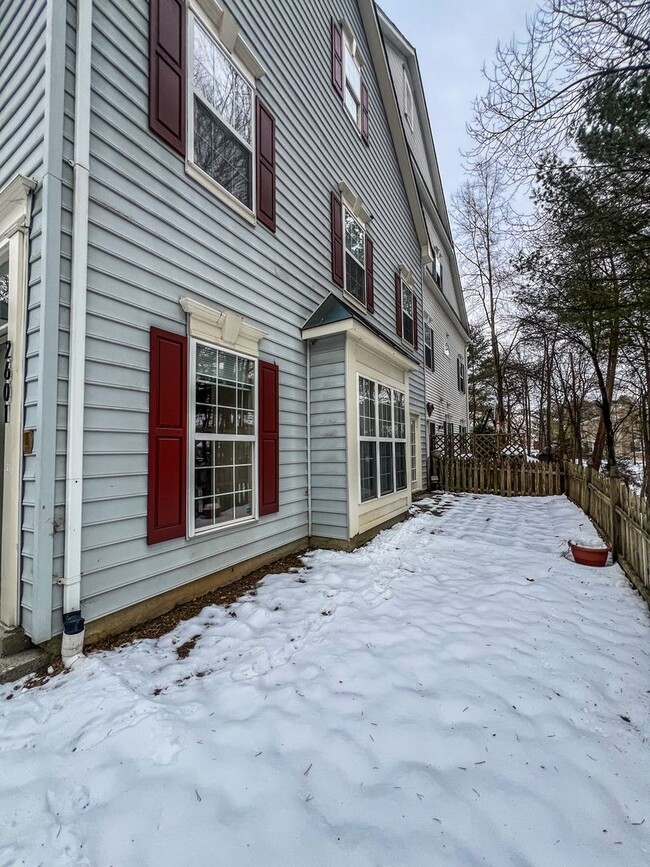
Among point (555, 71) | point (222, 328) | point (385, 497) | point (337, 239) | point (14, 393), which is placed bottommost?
point (385, 497)

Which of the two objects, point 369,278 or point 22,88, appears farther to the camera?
point 369,278

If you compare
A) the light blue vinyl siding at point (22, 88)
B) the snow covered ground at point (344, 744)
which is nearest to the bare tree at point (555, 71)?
the light blue vinyl siding at point (22, 88)

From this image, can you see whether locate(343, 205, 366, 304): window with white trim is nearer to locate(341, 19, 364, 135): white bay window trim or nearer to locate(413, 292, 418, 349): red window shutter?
locate(341, 19, 364, 135): white bay window trim

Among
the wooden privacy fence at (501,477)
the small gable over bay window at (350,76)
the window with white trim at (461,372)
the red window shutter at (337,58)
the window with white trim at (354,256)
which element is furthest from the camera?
the window with white trim at (461,372)

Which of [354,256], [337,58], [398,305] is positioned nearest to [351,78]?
[337,58]

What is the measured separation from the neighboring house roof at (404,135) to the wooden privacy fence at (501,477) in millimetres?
6507

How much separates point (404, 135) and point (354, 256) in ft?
15.5

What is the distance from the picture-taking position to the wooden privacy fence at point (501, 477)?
10211 millimetres

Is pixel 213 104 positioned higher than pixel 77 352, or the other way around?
pixel 213 104

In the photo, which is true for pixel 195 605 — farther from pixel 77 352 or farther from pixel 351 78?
pixel 351 78

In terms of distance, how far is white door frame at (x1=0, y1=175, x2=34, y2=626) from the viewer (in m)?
2.59

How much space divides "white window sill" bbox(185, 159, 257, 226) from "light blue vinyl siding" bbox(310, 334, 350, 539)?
1800 mm

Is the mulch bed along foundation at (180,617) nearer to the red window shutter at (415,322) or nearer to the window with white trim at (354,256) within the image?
the window with white trim at (354,256)

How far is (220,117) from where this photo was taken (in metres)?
4.13
